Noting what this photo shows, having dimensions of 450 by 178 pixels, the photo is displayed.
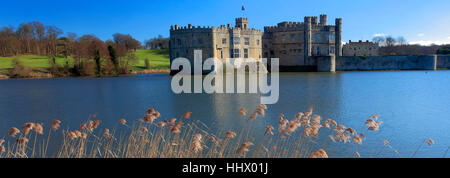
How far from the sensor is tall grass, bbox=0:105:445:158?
496cm

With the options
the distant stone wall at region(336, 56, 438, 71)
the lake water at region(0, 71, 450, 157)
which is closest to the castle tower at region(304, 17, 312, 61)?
the distant stone wall at region(336, 56, 438, 71)

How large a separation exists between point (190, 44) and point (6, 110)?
24599 mm

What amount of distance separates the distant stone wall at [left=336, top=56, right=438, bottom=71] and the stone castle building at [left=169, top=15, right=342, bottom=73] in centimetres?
171

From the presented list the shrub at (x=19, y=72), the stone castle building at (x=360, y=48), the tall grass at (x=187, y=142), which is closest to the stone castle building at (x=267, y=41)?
the stone castle building at (x=360, y=48)

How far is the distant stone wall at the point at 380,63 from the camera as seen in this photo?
43562 mm

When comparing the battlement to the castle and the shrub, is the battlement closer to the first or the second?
the castle

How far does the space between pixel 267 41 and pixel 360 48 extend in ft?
81.8

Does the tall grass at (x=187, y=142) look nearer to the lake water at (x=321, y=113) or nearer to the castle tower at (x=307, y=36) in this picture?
the lake water at (x=321, y=113)

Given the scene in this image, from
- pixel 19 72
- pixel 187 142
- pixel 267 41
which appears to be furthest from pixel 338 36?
pixel 19 72

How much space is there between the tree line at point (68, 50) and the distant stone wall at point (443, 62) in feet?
154

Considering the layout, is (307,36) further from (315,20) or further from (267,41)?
(267,41)
